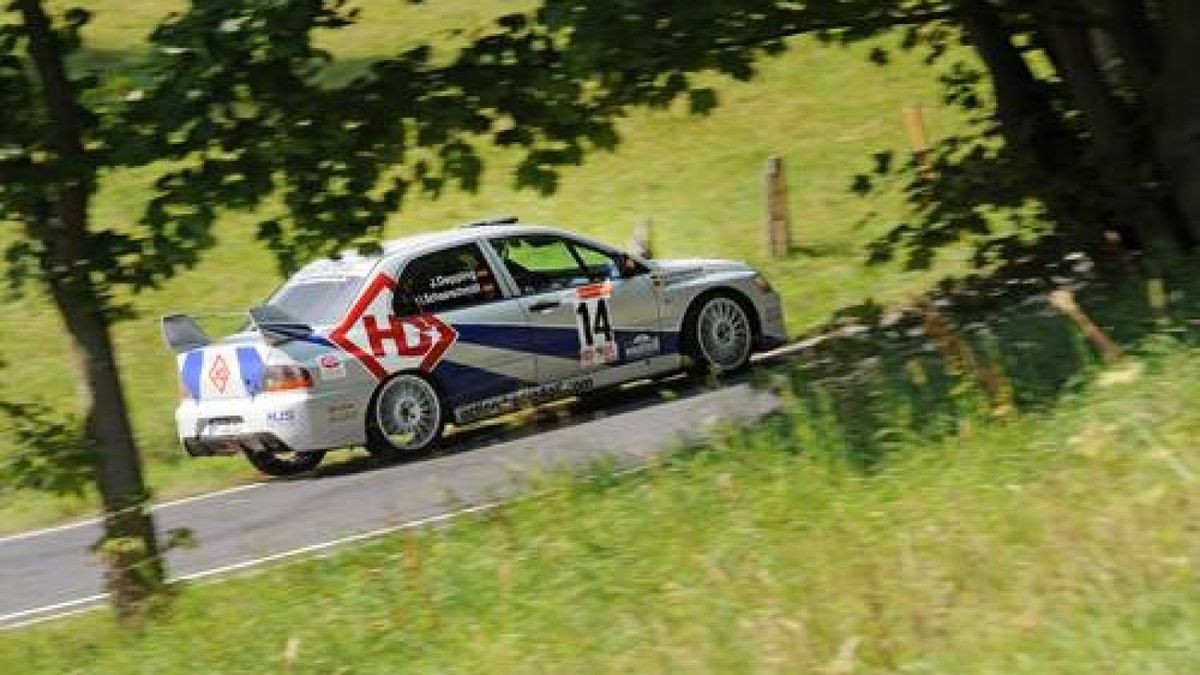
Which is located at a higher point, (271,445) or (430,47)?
(430,47)

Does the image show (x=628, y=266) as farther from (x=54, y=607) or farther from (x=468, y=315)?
(x=54, y=607)

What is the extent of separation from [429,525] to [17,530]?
25.4ft

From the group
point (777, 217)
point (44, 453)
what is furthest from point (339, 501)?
point (777, 217)

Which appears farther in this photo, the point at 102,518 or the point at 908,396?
the point at 102,518

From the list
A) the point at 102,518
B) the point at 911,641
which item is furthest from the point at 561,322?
the point at 911,641

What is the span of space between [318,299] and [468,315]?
1.13 metres

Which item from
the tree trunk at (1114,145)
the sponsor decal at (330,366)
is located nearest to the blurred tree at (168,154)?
the tree trunk at (1114,145)

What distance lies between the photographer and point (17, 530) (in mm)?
14664

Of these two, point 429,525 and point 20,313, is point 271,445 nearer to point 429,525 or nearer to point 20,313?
point 429,525

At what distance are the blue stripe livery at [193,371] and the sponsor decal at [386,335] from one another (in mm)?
1147

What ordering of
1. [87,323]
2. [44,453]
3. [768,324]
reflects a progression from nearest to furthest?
[44,453], [87,323], [768,324]

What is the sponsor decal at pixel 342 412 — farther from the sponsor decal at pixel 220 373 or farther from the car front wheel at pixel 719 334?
the car front wheel at pixel 719 334

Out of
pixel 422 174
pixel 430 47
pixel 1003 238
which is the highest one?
pixel 430 47

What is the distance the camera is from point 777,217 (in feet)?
68.2
